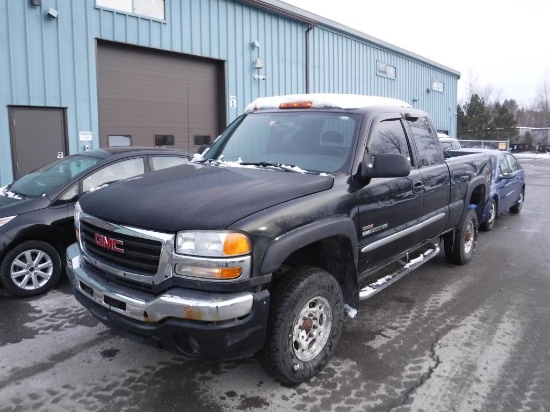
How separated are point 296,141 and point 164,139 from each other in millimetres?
8582

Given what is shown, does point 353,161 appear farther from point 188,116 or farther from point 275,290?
point 188,116

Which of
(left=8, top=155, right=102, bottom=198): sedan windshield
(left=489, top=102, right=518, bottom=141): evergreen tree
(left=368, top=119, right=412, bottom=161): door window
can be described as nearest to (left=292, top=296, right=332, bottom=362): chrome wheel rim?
(left=368, top=119, right=412, bottom=161): door window

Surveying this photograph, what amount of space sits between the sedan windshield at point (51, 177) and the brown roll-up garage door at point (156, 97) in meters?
4.55

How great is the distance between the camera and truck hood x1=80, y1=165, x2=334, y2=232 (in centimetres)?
289

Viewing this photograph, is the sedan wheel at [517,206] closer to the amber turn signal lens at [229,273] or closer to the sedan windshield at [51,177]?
the sedan windshield at [51,177]

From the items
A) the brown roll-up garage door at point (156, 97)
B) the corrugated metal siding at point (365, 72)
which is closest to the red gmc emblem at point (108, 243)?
the brown roll-up garage door at point (156, 97)

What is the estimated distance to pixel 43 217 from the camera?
5215 mm

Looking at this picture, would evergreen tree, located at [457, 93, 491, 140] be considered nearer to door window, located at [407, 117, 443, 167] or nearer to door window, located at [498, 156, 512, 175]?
door window, located at [498, 156, 512, 175]

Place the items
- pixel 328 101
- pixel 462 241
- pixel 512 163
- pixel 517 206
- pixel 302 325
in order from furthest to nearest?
pixel 517 206
pixel 512 163
pixel 462 241
pixel 328 101
pixel 302 325

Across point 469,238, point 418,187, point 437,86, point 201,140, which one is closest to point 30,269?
point 418,187

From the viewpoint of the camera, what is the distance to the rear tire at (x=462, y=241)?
6.14m

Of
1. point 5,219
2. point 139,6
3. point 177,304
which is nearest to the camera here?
point 177,304

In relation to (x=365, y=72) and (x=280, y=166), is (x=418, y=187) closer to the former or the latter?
(x=280, y=166)

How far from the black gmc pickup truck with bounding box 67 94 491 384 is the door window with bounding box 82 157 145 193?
1.87 metres
